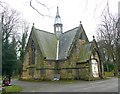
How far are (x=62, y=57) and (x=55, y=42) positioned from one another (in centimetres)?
532

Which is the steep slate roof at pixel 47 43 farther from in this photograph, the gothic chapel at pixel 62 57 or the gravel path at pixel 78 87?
the gravel path at pixel 78 87

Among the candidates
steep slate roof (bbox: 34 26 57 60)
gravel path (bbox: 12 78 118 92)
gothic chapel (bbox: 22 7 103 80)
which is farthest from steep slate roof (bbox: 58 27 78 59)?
gravel path (bbox: 12 78 118 92)

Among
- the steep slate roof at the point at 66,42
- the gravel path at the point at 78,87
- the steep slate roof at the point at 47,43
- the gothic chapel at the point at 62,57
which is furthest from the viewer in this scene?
the steep slate roof at the point at 47,43

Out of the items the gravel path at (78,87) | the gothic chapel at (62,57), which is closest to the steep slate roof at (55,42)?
the gothic chapel at (62,57)

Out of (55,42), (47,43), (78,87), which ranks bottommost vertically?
(78,87)

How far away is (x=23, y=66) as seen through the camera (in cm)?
4031

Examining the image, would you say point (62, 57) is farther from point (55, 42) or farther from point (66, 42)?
point (55, 42)

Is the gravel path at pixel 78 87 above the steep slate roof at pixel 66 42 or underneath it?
underneath

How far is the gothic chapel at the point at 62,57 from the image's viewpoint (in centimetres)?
3259

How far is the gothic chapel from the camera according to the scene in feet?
107

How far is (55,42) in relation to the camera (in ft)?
130

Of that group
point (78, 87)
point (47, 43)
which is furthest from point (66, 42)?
point (78, 87)

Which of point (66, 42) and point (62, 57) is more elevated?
point (66, 42)

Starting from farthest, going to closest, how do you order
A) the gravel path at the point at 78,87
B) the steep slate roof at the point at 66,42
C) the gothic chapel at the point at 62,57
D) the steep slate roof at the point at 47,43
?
the steep slate roof at the point at 47,43
the steep slate roof at the point at 66,42
the gothic chapel at the point at 62,57
the gravel path at the point at 78,87
